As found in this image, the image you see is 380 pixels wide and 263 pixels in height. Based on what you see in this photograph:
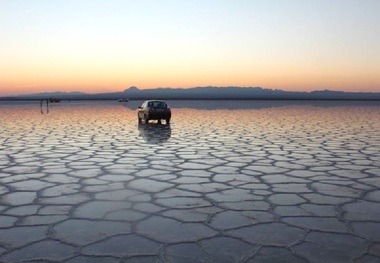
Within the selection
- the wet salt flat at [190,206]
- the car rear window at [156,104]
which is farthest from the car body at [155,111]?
the wet salt flat at [190,206]

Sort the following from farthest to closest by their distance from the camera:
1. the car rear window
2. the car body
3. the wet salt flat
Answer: the car rear window, the car body, the wet salt flat

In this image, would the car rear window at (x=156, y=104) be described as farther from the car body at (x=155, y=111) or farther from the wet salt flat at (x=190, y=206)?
the wet salt flat at (x=190, y=206)

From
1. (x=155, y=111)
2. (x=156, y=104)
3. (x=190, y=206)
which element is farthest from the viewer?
(x=156, y=104)

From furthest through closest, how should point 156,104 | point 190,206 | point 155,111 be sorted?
point 156,104 → point 155,111 → point 190,206

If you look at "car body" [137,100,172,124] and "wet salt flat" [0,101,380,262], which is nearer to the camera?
"wet salt flat" [0,101,380,262]

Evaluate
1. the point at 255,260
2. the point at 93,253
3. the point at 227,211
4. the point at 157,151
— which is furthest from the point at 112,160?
the point at 255,260

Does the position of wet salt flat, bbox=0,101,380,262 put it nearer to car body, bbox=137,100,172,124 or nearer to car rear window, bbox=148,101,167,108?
car body, bbox=137,100,172,124

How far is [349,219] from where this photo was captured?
216 inches

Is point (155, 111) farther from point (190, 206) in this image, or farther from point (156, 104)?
point (190, 206)

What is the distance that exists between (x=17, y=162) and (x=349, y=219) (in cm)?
813

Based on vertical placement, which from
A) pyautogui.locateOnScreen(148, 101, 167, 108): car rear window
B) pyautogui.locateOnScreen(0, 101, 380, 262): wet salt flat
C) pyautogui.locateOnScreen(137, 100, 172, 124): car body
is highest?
pyautogui.locateOnScreen(148, 101, 167, 108): car rear window

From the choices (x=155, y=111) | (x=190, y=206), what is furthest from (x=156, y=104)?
(x=190, y=206)

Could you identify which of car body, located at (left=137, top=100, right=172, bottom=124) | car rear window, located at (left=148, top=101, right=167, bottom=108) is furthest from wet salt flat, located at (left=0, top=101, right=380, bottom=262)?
car rear window, located at (left=148, top=101, right=167, bottom=108)

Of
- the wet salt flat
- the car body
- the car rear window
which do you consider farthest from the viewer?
the car rear window
